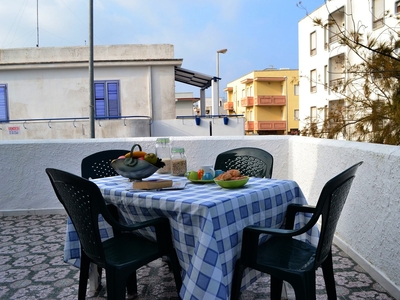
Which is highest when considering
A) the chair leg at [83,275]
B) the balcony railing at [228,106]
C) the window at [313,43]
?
the window at [313,43]

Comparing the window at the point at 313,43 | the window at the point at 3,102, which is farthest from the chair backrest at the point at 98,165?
the window at the point at 313,43

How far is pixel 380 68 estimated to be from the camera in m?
4.64

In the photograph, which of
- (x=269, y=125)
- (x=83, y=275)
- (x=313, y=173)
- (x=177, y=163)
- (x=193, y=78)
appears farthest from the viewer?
(x=269, y=125)

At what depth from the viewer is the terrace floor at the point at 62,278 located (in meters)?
2.57

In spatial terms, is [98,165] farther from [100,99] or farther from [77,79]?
[77,79]

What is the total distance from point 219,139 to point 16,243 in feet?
8.47

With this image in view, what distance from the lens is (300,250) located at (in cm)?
210

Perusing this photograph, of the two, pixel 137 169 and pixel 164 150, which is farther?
pixel 164 150

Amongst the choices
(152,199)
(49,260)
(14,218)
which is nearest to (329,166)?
(152,199)

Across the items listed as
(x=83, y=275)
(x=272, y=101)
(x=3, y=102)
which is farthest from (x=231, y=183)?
(x=272, y=101)

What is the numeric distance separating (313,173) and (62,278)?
2.68m

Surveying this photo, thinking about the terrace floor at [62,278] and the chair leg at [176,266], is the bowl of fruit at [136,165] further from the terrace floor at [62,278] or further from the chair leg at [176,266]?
the terrace floor at [62,278]

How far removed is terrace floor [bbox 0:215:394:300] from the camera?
2566mm

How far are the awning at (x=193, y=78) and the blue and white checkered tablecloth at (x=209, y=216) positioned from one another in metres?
12.8
